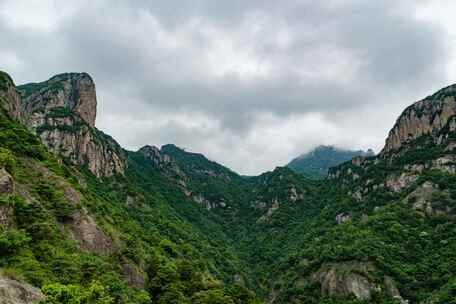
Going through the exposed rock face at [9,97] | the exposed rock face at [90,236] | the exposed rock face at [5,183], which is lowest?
the exposed rock face at [90,236]

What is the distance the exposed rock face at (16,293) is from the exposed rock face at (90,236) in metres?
27.5

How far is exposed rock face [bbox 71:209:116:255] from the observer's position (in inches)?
2517

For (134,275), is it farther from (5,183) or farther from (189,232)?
(189,232)

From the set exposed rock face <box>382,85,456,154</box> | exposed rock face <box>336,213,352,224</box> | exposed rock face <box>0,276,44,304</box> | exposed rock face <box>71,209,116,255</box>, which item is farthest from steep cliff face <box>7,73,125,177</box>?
exposed rock face <box>382,85,456,154</box>

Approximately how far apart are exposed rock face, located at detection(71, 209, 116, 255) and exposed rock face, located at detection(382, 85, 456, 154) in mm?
160234

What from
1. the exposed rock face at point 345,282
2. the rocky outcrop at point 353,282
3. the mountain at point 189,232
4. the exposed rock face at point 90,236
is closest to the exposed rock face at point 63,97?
the mountain at point 189,232

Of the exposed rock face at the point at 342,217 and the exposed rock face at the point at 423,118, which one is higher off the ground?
the exposed rock face at the point at 423,118

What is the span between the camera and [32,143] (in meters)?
81.8

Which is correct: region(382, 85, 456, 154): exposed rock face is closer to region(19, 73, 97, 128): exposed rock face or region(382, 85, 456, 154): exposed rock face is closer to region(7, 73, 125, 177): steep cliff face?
region(7, 73, 125, 177): steep cliff face

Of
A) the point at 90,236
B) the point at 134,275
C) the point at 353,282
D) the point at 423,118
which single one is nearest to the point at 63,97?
the point at 90,236

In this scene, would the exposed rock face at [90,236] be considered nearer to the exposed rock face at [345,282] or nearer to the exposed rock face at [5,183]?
the exposed rock face at [5,183]

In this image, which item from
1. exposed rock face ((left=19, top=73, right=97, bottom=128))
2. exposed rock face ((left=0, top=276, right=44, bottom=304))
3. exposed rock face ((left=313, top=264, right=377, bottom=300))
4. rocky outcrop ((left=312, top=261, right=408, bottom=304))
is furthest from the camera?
exposed rock face ((left=19, top=73, right=97, bottom=128))

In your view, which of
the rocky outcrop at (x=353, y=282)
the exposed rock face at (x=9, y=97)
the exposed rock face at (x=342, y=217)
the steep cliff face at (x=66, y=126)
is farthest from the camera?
the exposed rock face at (x=342, y=217)

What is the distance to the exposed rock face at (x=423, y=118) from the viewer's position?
177 meters
